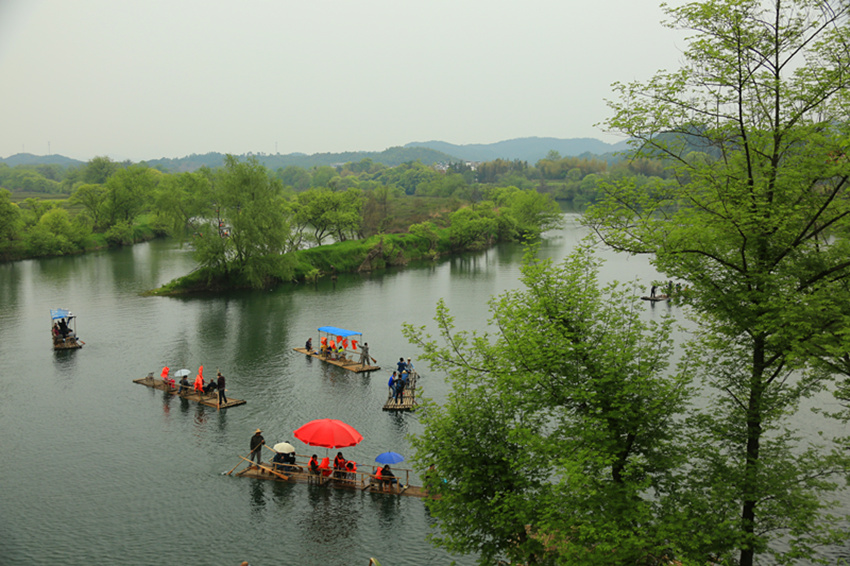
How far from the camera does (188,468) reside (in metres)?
27.1

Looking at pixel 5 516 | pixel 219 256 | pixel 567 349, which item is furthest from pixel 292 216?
pixel 567 349

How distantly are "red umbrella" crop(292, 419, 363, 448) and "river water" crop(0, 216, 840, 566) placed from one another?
1.56m

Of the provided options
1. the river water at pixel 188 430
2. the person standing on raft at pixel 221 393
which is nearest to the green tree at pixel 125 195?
the river water at pixel 188 430

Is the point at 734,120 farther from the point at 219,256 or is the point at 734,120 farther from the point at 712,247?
the point at 219,256

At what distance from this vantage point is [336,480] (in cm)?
2586

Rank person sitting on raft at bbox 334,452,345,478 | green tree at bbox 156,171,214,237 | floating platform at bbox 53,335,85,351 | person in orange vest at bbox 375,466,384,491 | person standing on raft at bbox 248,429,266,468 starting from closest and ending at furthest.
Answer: person in orange vest at bbox 375,466,384,491 → person sitting on raft at bbox 334,452,345,478 → person standing on raft at bbox 248,429,266,468 → floating platform at bbox 53,335,85,351 → green tree at bbox 156,171,214,237

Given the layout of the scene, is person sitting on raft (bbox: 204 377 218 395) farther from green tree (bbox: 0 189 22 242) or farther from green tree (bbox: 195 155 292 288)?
green tree (bbox: 0 189 22 242)

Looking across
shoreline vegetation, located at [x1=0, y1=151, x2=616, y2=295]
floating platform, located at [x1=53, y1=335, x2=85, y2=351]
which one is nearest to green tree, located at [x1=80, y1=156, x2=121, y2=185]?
shoreline vegetation, located at [x1=0, y1=151, x2=616, y2=295]

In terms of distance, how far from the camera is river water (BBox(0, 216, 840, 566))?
21.4 m

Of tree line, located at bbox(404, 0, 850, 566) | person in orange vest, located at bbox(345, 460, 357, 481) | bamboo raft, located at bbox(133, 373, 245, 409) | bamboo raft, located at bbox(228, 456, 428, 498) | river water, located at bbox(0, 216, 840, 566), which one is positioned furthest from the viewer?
bamboo raft, located at bbox(133, 373, 245, 409)

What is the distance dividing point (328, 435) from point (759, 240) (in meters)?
18.9

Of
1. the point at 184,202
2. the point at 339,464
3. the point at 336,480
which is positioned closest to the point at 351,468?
the point at 339,464

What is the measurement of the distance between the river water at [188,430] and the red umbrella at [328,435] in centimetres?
156

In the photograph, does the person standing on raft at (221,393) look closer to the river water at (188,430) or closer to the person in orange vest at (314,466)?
the river water at (188,430)
